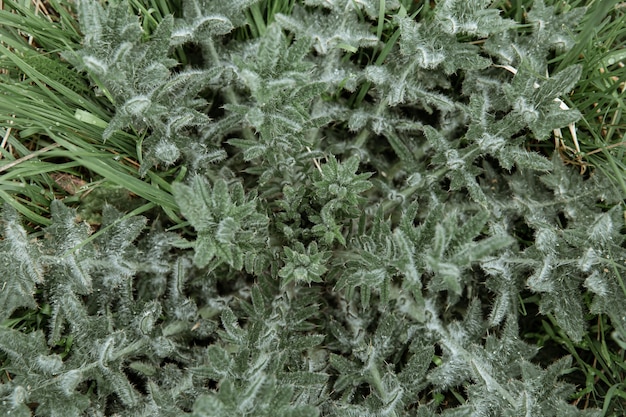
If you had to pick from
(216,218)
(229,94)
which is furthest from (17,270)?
(229,94)

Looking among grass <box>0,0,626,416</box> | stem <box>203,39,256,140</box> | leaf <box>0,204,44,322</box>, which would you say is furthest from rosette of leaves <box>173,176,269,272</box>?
leaf <box>0,204,44,322</box>

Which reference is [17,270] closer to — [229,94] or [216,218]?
[216,218]

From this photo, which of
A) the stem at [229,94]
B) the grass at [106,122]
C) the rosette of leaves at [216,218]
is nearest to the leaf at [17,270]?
the grass at [106,122]

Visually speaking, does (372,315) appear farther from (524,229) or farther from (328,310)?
(524,229)

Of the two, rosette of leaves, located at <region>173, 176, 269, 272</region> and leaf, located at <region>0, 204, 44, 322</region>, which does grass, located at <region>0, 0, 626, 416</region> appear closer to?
leaf, located at <region>0, 204, 44, 322</region>

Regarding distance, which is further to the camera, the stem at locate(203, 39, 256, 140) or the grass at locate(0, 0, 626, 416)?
the stem at locate(203, 39, 256, 140)

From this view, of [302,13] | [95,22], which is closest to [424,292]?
[302,13]

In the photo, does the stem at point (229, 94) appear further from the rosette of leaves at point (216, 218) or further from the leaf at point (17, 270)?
the leaf at point (17, 270)

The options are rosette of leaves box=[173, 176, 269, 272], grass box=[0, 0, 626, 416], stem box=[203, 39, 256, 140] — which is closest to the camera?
rosette of leaves box=[173, 176, 269, 272]
